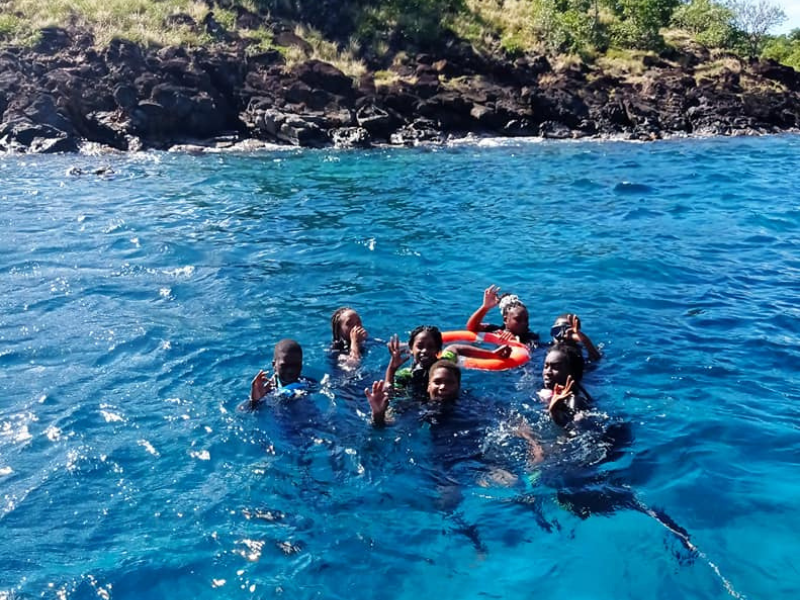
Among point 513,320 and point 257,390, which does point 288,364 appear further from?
point 513,320

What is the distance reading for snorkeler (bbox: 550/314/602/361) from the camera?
26.0ft

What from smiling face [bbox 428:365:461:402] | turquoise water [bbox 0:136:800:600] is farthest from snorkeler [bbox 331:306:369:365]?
smiling face [bbox 428:365:461:402]

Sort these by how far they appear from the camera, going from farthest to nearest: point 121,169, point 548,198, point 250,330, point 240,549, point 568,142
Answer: point 568,142
point 121,169
point 548,198
point 250,330
point 240,549

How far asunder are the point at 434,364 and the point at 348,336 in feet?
6.66

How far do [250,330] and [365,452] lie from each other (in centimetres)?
373

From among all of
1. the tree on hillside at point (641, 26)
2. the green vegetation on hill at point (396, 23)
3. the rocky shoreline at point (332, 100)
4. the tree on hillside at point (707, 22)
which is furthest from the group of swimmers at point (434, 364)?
the tree on hillside at point (707, 22)

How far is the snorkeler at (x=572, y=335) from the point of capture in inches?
313

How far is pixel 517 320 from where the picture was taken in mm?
8641

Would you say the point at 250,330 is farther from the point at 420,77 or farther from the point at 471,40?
the point at 471,40

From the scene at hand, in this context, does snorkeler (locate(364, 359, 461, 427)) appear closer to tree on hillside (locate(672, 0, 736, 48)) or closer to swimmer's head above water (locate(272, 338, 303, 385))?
swimmer's head above water (locate(272, 338, 303, 385))

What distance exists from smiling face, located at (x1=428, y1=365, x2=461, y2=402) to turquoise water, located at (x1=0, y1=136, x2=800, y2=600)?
0.31m

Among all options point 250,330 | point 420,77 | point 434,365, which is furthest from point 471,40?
point 434,365

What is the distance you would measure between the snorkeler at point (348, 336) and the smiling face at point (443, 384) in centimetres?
174

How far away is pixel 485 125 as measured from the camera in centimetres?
3097
